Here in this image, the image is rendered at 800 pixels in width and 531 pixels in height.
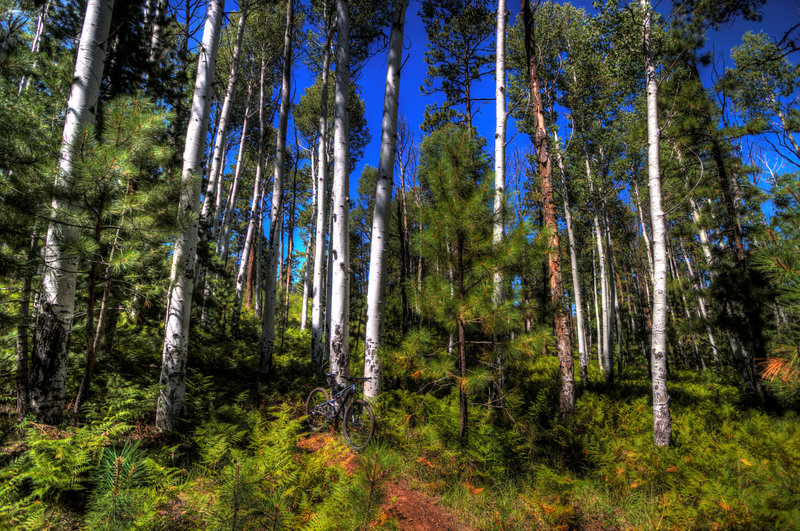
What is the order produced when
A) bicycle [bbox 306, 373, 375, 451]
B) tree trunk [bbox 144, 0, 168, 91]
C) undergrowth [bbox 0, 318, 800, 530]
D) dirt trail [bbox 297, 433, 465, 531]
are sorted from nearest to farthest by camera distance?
undergrowth [bbox 0, 318, 800, 530] < dirt trail [bbox 297, 433, 465, 531] < bicycle [bbox 306, 373, 375, 451] < tree trunk [bbox 144, 0, 168, 91]

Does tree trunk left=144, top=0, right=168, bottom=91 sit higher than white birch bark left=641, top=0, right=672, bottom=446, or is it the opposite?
tree trunk left=144, top=0, right=168, bottom=91

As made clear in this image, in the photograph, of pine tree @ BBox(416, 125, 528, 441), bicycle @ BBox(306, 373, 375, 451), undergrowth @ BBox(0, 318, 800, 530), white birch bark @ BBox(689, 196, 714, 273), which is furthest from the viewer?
white birch bark @ BBox(689, 196, 714, 273)

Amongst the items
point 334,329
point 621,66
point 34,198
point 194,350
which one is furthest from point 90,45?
point 621,66

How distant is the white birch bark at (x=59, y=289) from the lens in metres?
3.01

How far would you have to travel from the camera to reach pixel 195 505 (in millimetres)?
2443

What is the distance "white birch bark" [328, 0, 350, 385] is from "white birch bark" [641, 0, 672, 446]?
4.98m

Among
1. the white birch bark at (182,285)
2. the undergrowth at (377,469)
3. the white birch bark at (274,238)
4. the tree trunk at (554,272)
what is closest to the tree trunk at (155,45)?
the white birch bark at (274,238)

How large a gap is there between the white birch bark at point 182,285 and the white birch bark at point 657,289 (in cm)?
707

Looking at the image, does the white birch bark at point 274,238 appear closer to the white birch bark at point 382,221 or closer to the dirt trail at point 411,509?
the white birch bark at point 382,221

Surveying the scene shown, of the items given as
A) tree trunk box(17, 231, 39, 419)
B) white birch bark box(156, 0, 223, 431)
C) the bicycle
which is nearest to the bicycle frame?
the bicycle

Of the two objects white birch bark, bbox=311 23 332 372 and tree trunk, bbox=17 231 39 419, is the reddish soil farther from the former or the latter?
white birch bark, bbox=311 23 332 372

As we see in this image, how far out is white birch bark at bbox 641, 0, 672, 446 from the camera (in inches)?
186

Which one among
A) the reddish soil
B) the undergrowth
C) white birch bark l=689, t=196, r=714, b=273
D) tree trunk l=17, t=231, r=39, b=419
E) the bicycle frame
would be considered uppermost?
white birch bark l=689, t=196, r=714, b=273

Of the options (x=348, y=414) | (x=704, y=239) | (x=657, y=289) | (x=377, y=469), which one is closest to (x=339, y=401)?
(x=348, y=414)
